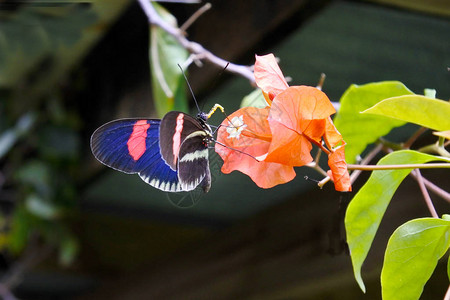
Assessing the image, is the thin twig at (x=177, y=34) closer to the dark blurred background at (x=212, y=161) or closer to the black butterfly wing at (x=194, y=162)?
the dark blurred background at (x=212, y=161)

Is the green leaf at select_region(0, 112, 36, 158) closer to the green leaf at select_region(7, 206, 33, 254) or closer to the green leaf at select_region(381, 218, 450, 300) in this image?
the green leaf at select_region(7, 206, 33, 254)

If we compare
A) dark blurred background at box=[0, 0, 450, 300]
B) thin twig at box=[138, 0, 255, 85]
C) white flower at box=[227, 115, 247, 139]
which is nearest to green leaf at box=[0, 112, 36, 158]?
dark blurred background at box=[0, 0, 450, 300]

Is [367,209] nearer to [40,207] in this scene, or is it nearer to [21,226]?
[40,207]

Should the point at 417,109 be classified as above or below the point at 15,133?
above

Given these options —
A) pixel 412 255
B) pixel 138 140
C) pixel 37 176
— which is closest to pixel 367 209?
pixel 412 255

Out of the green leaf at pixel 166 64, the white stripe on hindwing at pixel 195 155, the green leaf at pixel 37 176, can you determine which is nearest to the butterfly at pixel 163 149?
the white stripe on hindwing at pixel 195 155
